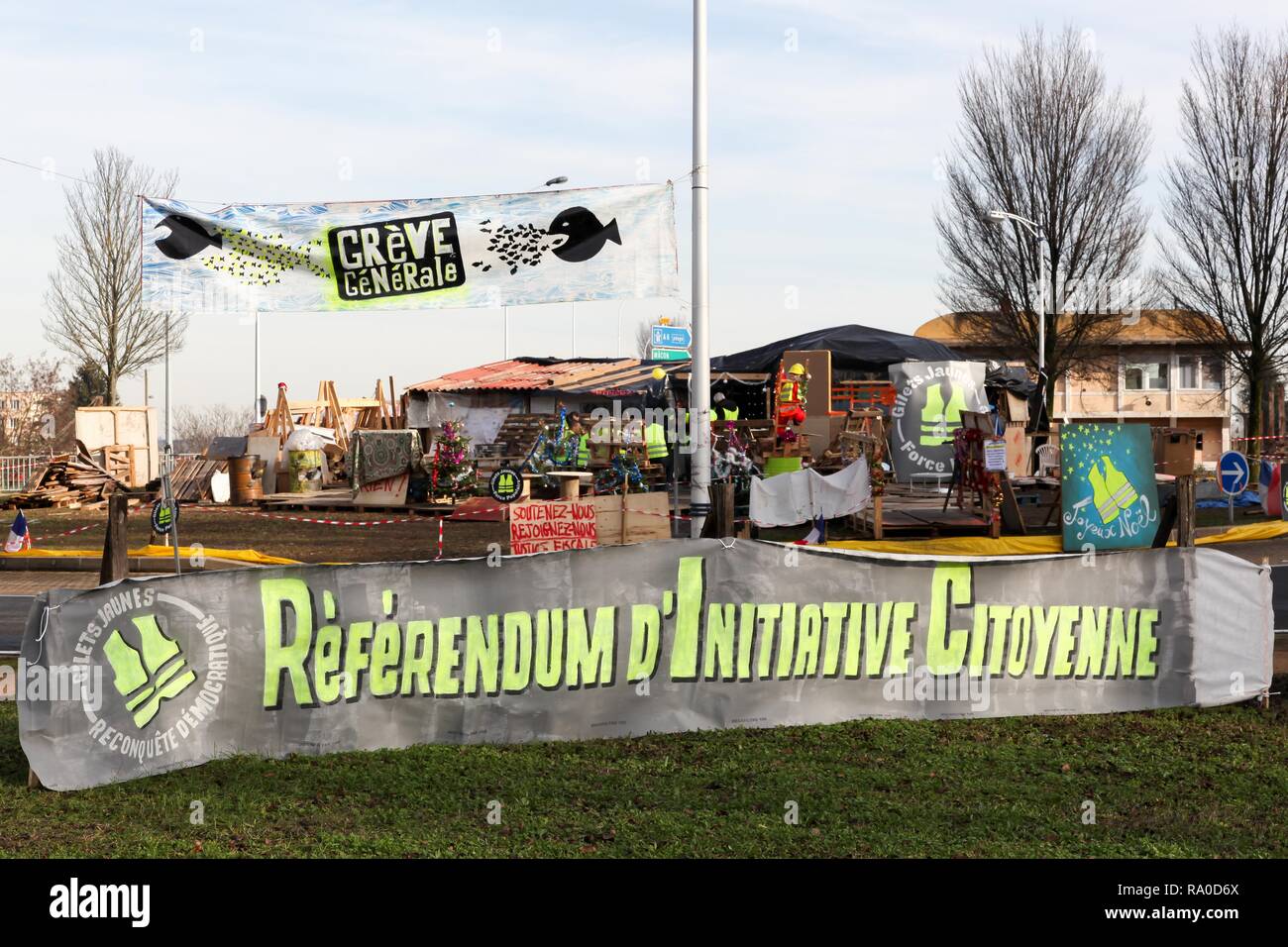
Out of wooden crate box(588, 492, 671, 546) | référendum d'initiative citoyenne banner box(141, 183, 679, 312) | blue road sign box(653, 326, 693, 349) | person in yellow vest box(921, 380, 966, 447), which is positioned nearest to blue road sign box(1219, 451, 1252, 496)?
blue road sign box(653, 326, 693, 349)

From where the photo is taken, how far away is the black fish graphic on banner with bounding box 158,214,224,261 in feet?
26.6

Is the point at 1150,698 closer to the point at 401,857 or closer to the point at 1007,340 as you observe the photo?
the point at 401,857

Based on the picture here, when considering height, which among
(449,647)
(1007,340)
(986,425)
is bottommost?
(449,647)

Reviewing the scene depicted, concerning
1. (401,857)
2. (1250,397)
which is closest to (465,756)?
(401,857)

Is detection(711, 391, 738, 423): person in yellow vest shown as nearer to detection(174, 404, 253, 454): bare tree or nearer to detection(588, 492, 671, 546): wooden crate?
detection(588, 492, 671, 546): wooden crate

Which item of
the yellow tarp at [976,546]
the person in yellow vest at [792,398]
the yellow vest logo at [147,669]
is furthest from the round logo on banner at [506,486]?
the yellow vest logo at [147,669]

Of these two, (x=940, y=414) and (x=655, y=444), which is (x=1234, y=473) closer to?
(x=940, y=414)

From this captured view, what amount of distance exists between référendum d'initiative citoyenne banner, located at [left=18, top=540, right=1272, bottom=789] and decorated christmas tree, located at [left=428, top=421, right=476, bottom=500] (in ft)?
66.3

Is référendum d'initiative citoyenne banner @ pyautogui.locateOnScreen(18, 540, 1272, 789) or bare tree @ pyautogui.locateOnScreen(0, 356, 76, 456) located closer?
référendum d'initiative citoyenne banner @ pyautogui.locateOnScreen(18, 540, 1272, 789)

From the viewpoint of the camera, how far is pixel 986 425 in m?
20.4

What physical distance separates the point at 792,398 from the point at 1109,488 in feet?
28.6

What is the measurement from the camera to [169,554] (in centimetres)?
1789

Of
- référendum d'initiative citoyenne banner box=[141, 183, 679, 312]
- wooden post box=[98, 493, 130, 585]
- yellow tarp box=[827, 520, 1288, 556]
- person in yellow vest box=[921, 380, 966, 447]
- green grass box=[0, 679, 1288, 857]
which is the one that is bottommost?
green grass box=[0, 679, 1288, 857]

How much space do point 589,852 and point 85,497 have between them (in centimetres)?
3054
